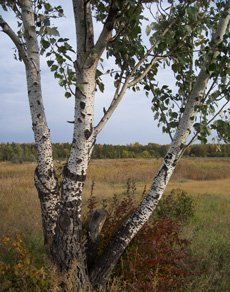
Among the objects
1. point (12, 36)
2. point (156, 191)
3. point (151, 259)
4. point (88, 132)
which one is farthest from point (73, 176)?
point (12, 36)

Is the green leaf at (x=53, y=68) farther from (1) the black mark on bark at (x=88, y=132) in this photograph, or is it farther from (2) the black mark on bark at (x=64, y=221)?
(2) the black mark on bark at (x=64, y=221)

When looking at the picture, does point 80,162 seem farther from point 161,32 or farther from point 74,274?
point 161,32

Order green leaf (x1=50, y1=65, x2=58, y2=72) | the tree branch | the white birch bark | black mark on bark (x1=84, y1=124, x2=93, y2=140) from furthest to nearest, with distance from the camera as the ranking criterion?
the white birch bark, the tree branch, black mark on bark (x1=84, y1=124, x2=93, y2=140), green leaf (x1=50, y1=65, x2=58, y2=72)

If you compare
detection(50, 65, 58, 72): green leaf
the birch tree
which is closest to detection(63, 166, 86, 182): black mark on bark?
the birch tree

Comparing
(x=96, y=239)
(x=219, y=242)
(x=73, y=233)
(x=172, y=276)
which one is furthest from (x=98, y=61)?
(x=219, y=242)

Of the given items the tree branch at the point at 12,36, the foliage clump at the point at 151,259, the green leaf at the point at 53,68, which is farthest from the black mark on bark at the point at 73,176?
the tree branch at the point at 12,36

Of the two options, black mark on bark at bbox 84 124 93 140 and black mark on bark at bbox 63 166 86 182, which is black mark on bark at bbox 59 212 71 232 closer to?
black mark on bark at bbox 63 166 86 182

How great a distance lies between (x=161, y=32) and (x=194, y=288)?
3.38 meters

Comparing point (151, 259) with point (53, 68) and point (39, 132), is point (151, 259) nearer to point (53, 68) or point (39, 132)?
point (39, 132)

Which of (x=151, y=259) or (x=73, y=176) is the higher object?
(x=73, y=176)

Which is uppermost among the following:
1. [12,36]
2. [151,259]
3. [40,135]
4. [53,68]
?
[12,36]

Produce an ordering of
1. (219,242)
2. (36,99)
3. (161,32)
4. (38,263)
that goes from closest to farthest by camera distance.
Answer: (161,32) < (36,99) < (38,263) < (219,242)

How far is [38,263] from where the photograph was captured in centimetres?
320

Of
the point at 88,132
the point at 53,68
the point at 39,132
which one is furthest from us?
the point at 39,132
